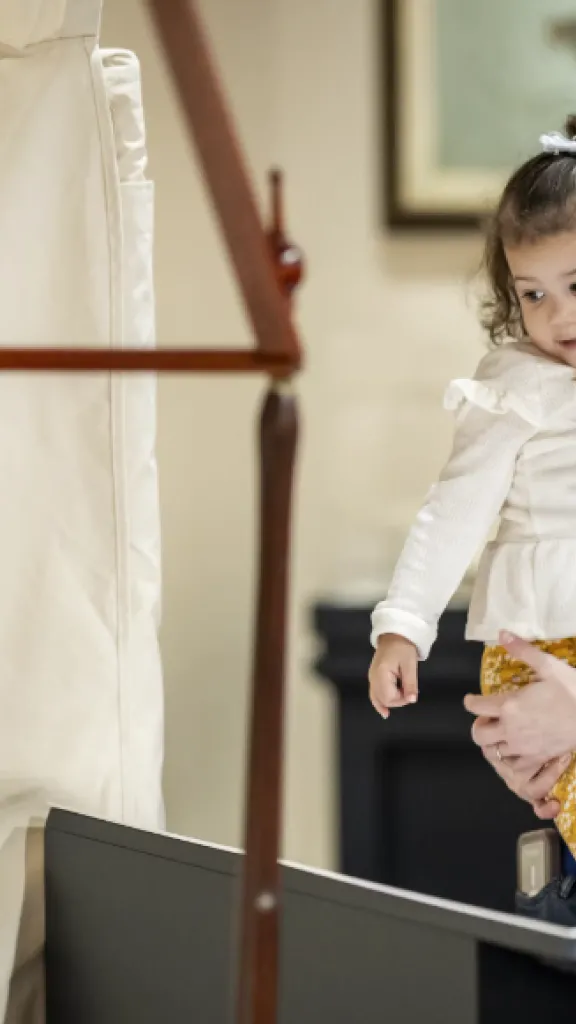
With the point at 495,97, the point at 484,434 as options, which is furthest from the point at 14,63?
the point at 495,97

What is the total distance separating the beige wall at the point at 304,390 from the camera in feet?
6.31

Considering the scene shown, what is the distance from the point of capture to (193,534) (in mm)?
1937

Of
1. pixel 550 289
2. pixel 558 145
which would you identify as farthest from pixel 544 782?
pixel 558 145

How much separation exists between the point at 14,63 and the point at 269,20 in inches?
41.6

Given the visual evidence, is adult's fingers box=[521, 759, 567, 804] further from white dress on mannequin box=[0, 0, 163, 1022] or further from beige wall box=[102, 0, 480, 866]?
beige wall box=[102, 0, 480, 866]

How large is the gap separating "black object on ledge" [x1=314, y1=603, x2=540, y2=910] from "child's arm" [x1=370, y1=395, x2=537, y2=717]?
93cm

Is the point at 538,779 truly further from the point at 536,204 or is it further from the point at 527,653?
the point at 536,204

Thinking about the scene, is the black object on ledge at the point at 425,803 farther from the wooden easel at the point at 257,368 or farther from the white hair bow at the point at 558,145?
the wooden easel at the point at 257,368

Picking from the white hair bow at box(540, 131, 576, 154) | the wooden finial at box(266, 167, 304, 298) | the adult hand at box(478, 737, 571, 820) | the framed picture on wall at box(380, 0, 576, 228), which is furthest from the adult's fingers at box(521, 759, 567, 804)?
the framed picture on wall at box(380, 0, 576, 228)

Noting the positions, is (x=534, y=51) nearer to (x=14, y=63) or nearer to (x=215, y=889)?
(x=14, y=63)

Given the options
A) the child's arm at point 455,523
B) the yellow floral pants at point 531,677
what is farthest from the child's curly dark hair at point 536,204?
the yellow floral pants at point 531,677

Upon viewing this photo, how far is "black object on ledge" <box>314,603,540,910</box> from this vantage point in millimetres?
1885

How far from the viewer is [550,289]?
2.99 feet

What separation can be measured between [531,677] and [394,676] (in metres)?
0.13
